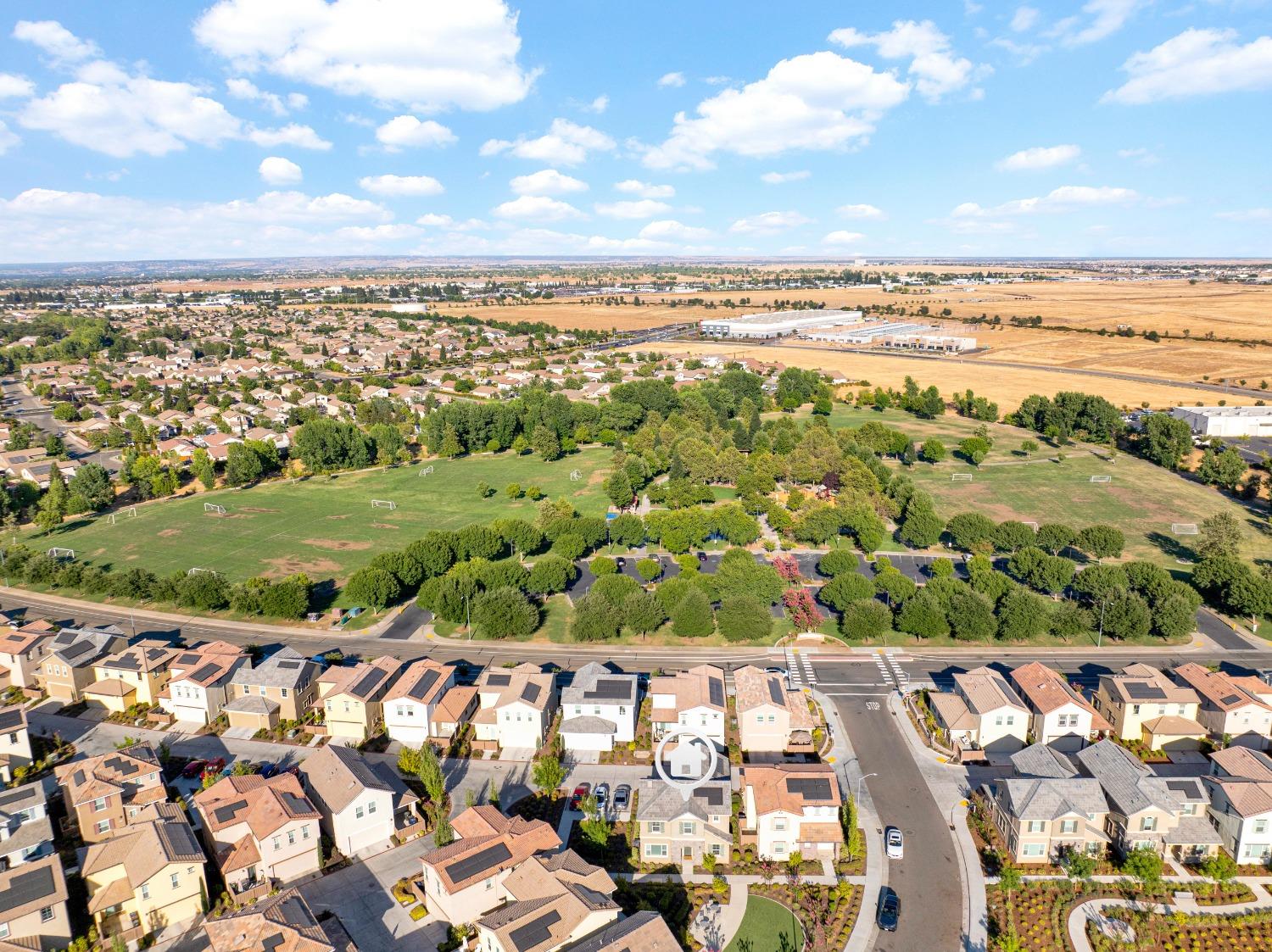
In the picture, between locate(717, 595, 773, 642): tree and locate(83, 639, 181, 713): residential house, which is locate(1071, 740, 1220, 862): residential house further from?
locate(83, 639, 181, 713): residential house

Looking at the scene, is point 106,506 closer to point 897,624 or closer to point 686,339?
point 897,624

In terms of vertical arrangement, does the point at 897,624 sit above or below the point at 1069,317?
below

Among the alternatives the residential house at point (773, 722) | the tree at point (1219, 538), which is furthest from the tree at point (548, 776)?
the tree at point (1219, 538)

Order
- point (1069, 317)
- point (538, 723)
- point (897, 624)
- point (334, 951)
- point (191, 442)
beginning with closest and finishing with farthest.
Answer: point (334, 951) → point (538, 723) → point (897, 624) → point (191, 442) → point (1069, 317)

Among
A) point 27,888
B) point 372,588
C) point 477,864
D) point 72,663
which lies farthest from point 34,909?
point 372,588

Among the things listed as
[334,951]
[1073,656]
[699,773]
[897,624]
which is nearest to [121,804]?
[334,951]

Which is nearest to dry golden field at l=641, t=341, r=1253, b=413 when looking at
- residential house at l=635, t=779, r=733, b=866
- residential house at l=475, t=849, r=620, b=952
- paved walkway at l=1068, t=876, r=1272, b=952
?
paved walkway at l=1068, t=876, r=1272, b=952
